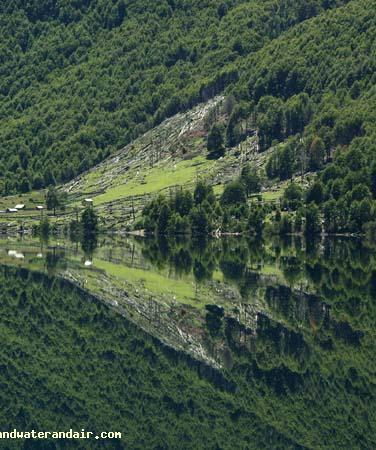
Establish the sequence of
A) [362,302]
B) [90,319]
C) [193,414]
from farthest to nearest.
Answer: [362,302] → [90,319] → [193,414]

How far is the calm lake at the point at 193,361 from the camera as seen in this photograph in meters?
59.2

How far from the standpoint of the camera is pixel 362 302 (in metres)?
100

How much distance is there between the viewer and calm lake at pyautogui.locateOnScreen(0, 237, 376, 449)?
194 ft

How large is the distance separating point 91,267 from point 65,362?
74184 millimetres

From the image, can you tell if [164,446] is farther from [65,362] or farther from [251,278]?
[251,278]

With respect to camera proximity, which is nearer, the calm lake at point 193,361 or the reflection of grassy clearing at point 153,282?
the calm lake at point 193,361

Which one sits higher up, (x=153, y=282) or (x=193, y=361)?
(x=153, y=282)

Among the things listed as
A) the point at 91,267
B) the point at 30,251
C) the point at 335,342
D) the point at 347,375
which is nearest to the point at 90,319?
the point at 335,342

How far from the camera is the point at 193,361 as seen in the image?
74.1 meters

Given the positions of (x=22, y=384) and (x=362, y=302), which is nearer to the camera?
(x=22, y=384)

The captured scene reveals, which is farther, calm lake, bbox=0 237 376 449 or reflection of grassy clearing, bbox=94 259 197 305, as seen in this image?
reflection of grassy clearing, bbox=94 259 197 305

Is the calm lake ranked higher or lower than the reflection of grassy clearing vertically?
lower

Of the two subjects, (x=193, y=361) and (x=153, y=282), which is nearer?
(x=193, y=361)

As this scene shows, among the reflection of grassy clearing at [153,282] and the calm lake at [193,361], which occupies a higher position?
the reflection of grassy clearing at [153,282]
